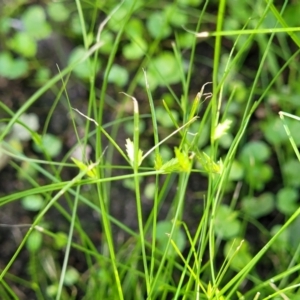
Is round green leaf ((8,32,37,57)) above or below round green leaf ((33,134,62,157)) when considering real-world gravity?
above

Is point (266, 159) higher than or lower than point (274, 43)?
lower

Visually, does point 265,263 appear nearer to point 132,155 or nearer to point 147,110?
point 147,110

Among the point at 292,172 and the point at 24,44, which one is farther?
the point at 24,44

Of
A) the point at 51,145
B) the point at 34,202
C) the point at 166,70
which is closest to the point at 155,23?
the point at 166,70

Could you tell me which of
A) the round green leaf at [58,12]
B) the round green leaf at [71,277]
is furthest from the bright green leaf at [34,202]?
the round green leaf at [58,12]

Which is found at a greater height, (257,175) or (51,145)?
(51,145)

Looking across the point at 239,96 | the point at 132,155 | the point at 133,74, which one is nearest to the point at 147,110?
the point at 133,74

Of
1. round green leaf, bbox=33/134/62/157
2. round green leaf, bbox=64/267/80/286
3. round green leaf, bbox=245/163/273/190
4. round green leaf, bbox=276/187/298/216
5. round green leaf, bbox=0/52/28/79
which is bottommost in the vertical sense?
round green leaf, bbox=64/267/80/286

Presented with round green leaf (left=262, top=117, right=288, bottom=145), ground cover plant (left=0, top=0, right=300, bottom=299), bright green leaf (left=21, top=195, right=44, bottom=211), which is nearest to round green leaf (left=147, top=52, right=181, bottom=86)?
ground cover plant (left=0, top=0, right=300, bottom=299)

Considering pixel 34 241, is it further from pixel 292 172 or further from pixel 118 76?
pixel 292 172

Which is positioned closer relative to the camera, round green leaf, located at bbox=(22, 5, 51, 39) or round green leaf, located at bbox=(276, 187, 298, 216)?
round green leaf, located at bbox=(276, 187, 298, 216)

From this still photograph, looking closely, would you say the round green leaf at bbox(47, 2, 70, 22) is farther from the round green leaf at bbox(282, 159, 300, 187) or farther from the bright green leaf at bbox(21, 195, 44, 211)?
the round green leaf at bbox(282, 159, 300, 187)
